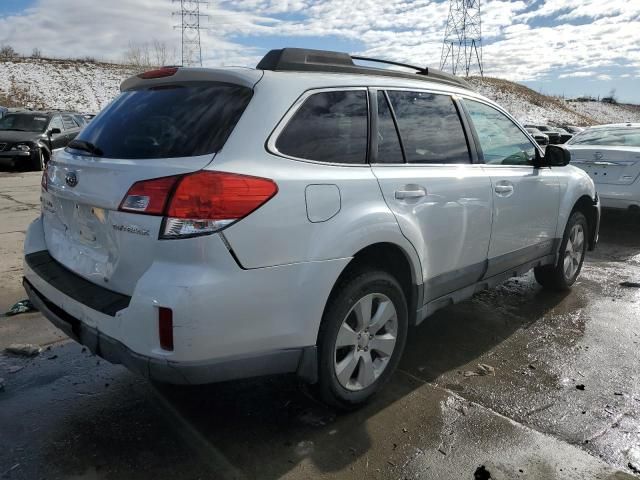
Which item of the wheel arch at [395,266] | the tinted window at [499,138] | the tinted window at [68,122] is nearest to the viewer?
the wheel arch at [395,266]

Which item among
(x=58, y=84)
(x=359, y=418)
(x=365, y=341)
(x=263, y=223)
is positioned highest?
(x=58, y=84)

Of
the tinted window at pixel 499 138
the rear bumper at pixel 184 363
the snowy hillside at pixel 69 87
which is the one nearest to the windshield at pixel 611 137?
the tinted window at pixel 499 138

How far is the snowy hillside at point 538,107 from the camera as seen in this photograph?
210 feet

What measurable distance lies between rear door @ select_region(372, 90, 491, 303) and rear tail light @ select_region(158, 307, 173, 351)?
1.30m

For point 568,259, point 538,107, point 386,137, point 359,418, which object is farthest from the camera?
point 538,107

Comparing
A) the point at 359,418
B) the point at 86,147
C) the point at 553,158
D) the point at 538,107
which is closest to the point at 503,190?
the point at 553,158

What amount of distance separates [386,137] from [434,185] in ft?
1.38

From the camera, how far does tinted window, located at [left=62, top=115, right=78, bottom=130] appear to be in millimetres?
15926

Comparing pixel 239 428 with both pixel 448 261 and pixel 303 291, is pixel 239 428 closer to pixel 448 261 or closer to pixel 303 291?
pixel 303 291

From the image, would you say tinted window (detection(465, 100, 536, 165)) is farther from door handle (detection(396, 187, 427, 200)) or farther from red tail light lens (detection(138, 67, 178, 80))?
red tail light lens (detection(138, 67, 178, 80))

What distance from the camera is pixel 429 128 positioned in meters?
3.42

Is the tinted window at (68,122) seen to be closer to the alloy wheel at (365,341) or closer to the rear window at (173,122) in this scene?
the rear window at (173,122)

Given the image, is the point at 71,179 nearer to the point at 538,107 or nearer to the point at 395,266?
the point at 395,266

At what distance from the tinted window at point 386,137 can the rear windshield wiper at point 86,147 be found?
4.84ft
